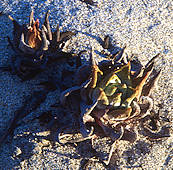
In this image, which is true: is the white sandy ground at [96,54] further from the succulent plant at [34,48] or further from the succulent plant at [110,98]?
the succulent plant at [110,98]

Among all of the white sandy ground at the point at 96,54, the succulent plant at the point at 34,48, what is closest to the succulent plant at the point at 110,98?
the white sandy ground at the point at 96,54

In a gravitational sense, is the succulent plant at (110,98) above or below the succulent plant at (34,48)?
below

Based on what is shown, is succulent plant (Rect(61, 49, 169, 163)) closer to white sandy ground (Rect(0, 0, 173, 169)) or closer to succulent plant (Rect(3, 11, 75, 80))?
white sandy ground (Rect(0, 0, 173, 169))

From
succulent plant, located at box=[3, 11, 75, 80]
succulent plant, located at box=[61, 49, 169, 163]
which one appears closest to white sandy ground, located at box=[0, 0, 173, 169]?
succulent plant, located at box=[3, 11, 75, 80]

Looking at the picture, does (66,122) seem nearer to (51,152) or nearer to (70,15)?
(51,152)

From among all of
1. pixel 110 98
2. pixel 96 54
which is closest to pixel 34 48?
pixel 96 54

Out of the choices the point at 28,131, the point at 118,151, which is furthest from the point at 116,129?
the point at 28,131

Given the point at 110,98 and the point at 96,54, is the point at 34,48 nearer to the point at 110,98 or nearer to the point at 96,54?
the point at 96,54

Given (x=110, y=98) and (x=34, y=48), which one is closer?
(x=110, y=98)

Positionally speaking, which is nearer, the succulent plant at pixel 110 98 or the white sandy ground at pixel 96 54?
the succulent plant at pixel 110 98
